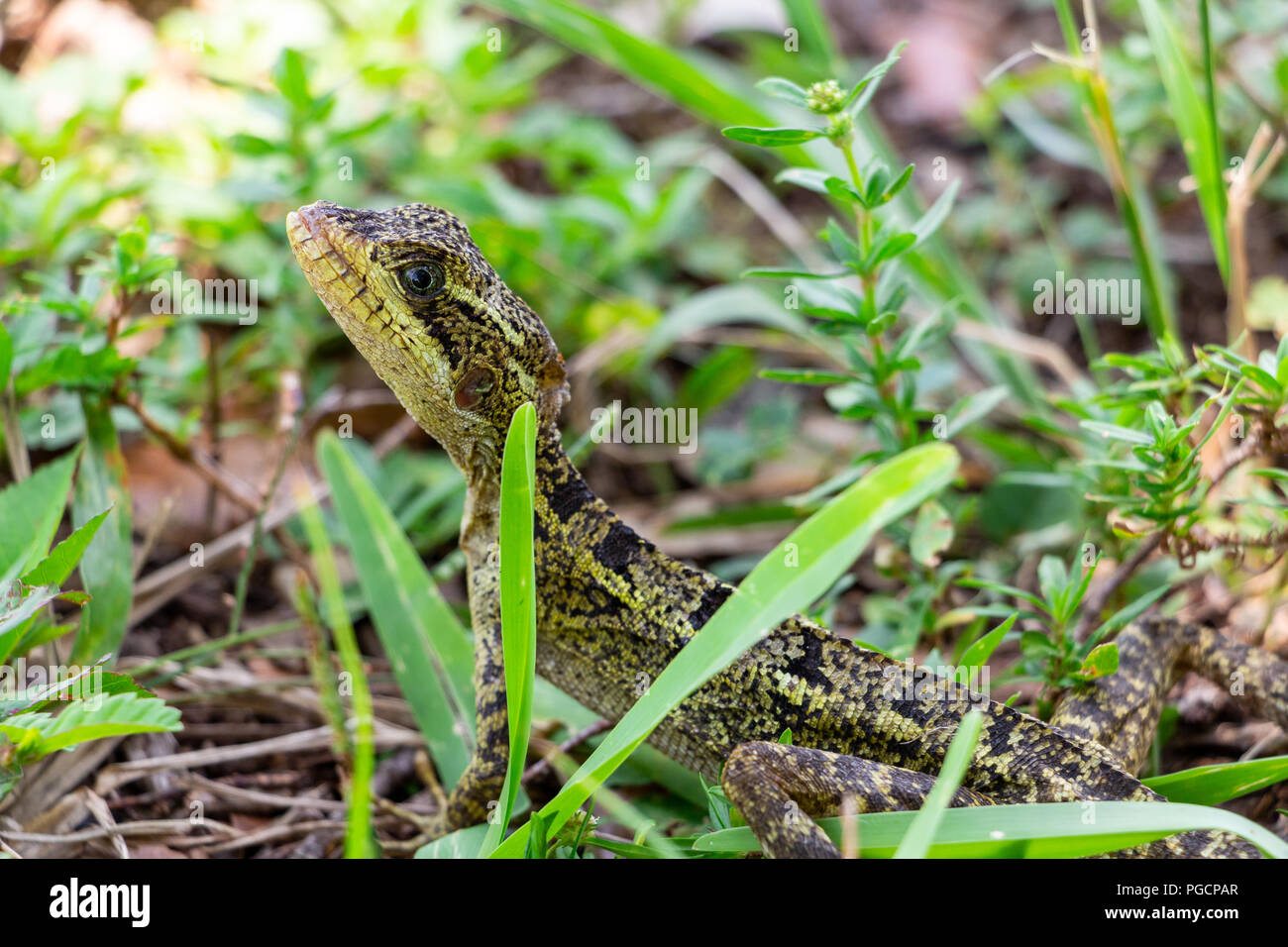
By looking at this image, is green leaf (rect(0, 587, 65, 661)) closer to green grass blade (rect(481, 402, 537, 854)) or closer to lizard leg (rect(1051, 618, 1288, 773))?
green grass blade (rect(481, 402, 537, 854))

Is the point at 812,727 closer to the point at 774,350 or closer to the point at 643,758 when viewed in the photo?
the point at 643,758

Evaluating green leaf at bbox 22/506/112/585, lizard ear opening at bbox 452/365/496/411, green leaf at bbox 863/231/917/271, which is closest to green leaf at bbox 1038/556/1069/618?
green leaf at bbox 863/231/917/271

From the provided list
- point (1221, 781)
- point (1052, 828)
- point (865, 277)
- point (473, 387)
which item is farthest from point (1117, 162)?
point (1052, 828)

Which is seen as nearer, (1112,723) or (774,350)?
(1112,723)

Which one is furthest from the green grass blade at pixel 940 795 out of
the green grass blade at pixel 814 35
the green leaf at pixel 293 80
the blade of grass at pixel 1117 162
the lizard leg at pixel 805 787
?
the green grass blade at pixel 814 35

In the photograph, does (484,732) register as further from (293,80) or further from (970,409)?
(293,80)

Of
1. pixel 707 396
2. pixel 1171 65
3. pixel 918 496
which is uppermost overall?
pixel 1171 65
